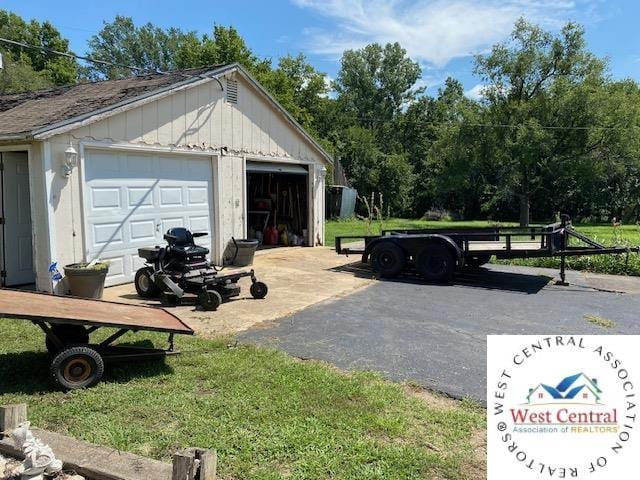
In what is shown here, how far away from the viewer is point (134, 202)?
8.89 m

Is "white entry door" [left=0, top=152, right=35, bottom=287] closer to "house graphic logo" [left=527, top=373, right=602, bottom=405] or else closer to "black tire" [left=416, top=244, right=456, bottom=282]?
"black tire" [left=416, top=244, right=456, bottom=282]

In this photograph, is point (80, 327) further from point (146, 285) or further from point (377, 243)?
point (377, 243)

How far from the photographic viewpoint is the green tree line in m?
22.5

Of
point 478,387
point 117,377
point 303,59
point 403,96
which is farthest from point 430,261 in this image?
point 403,96

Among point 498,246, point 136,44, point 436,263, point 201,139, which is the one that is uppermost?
point 136,44

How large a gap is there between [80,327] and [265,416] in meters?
2.09

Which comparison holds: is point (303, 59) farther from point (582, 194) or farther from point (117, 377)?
point (117, 377)

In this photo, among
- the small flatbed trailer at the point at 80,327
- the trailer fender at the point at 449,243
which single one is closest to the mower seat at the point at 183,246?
the small flatbed trailer at the point at 80,327

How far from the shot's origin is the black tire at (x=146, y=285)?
762 centimetres

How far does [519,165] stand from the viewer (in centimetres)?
2314

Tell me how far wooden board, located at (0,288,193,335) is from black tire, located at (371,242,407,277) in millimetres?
5345

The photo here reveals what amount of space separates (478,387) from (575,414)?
2269 millimetres

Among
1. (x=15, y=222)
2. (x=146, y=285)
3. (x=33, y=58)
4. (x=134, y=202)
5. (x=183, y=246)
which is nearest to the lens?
(x=183, y=246)

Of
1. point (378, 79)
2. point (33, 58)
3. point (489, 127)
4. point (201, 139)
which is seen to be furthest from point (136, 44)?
point (201, 139)
